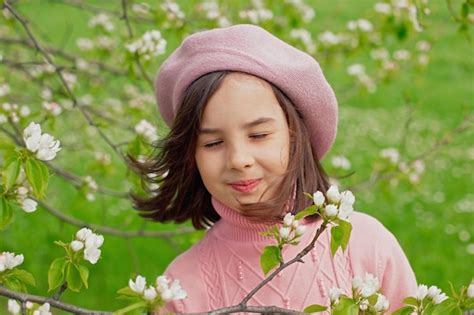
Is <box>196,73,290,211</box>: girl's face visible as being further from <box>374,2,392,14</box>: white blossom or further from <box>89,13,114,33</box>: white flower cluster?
<box>89,13,114,33</box>: white flower cluster

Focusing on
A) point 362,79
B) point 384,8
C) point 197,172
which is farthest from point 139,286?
point 362,79

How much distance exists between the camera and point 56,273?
167 cm

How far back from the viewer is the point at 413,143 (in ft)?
32.1

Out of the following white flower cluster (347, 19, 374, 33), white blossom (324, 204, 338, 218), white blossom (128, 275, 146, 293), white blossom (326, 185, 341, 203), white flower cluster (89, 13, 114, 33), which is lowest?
white flower cluster (89, 13, 114, 33)

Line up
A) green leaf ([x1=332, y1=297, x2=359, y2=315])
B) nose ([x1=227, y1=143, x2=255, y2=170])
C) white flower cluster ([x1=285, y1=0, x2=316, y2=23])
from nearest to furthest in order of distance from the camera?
green leaf ([x1=332, y1=297, x2=359, y2=315])
nose ([x1=227, y1=143, x2=255, y2=170])
white flower cluster ([x1=285, y1=0, x2=316, y2=23])

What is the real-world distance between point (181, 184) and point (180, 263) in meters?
0.21

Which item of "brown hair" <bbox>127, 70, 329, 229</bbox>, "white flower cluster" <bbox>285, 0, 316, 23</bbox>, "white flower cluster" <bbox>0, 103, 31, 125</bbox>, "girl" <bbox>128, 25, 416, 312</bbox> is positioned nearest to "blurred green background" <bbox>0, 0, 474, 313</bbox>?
"white flower cluster" <bbox>285, 0, 316, 23</bbox>

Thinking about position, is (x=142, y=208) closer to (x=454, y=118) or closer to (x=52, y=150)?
(x=52, y=150)

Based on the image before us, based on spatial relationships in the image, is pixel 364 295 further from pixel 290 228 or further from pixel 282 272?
pixel 282 272

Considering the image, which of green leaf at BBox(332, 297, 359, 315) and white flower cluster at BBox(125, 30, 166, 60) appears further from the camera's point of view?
white flower cluster at BBox(125, 30, 166, 60)

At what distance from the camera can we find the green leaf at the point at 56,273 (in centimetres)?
167

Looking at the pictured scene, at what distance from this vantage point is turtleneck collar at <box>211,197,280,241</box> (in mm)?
2213

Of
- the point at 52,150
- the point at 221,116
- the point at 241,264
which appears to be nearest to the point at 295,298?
the point at 241,264

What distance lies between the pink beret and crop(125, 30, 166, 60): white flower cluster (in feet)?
2.77
